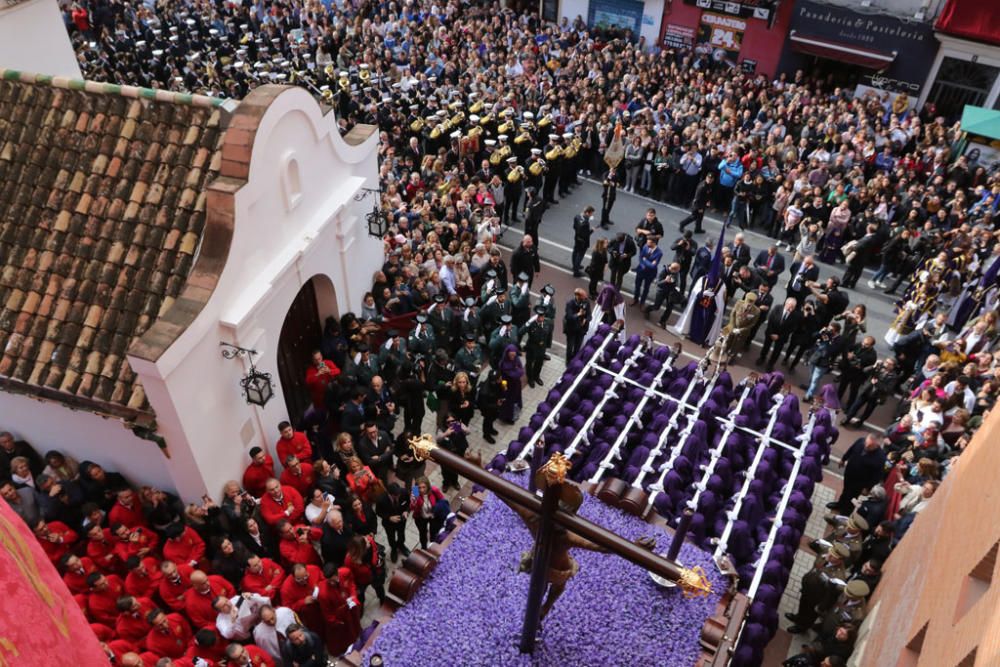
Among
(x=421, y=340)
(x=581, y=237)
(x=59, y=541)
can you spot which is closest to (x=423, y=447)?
(x=59, y=541)

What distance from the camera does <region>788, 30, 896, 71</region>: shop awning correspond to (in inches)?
930

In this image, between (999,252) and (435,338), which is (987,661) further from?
(999,252)

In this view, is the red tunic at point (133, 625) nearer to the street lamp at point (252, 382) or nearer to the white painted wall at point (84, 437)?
the white painted wall at point (84, 437)

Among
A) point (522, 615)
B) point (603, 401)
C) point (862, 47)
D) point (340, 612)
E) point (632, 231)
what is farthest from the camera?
point (862, 47)

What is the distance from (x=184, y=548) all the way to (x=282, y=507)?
125 cm

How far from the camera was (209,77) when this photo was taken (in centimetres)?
2312

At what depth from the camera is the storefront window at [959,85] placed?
22438 millimetres

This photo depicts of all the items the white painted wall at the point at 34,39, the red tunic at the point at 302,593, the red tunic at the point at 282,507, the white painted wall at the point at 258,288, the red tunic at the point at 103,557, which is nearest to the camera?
the red tunic at the point at 302,593

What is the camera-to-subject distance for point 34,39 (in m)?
13.9

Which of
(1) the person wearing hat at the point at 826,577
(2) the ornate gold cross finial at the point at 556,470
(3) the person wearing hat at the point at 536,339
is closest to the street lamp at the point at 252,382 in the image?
(3) the person wearing hat at the point at 536,339

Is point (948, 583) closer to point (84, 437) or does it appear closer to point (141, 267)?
point (141, 267)

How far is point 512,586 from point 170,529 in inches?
179

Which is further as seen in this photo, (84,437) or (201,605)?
(84,437)

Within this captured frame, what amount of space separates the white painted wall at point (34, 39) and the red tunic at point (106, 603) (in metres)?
9.73
